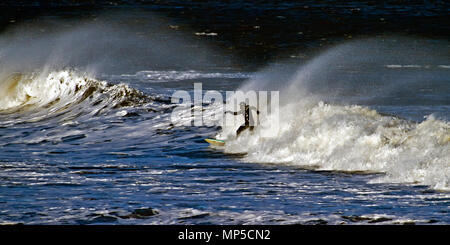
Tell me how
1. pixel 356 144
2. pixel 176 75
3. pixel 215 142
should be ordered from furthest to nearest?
pixel 176 75
pixel 215 142
pixel 356 144

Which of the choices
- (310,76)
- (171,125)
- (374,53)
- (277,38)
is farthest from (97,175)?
(277,38)

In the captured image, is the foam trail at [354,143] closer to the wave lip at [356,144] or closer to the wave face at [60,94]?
the wave lip at [356,144]

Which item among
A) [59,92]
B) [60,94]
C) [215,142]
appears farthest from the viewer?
[59,92]

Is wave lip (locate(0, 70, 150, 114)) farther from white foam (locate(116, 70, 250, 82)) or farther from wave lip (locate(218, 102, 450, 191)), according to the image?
wave lip (locate(218, 102, 450, 191))

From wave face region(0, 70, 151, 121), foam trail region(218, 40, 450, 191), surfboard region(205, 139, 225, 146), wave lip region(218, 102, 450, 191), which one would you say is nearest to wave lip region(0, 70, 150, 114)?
wave face region(0, 70, 151, 121)

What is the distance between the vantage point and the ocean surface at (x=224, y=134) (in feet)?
37.6

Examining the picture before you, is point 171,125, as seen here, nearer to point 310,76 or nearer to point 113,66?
point 310,76

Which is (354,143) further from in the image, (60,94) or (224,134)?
(60,94)


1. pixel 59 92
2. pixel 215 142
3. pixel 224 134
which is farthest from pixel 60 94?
pixel 215 142

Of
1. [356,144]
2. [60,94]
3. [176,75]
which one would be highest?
[176,75]

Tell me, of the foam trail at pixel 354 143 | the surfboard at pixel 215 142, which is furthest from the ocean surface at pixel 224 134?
the surfboard at pixel 215 142

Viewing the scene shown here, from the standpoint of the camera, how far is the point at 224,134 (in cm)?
1936

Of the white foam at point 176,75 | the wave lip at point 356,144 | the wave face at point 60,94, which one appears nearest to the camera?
the wave lip at point 356,144

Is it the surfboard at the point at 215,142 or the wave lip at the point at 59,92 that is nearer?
the surfboard at the point at 215,142
